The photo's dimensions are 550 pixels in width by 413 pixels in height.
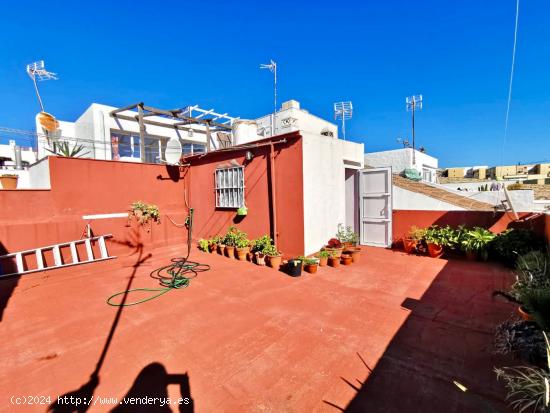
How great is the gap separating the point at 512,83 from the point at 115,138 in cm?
1302

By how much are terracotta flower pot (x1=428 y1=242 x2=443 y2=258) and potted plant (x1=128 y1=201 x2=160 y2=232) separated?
813cm

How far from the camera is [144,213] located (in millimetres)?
8281

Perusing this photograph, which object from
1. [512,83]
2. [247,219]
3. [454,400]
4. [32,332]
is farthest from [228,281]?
[512,83]

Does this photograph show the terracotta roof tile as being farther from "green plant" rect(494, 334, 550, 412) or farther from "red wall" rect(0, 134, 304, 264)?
"green plant" rect(494, 334, 550, 412)

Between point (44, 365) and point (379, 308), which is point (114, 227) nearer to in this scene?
point (44, 365)

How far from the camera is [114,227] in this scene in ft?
25.4

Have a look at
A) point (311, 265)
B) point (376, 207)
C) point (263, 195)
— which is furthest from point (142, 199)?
point (376, 207)

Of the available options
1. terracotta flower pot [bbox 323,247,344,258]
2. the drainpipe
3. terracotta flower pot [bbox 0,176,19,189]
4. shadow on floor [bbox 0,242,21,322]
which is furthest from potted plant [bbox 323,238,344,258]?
terracotta flower pot [bbox 0,176,19,189]

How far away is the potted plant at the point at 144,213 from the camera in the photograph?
8.09 metres

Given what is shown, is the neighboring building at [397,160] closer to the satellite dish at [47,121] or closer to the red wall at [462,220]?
the red wall at [462,220]

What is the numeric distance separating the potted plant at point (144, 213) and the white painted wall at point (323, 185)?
200 inches

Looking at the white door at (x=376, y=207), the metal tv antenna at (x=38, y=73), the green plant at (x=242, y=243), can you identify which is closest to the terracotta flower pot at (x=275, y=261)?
the green plant at (x=242, y=243)

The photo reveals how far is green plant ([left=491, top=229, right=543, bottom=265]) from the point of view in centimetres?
581

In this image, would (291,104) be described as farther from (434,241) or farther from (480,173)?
(480,173)
